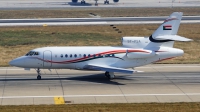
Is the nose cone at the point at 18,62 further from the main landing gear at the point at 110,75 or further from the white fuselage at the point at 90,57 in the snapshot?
the main landing gear at the point at 110,75

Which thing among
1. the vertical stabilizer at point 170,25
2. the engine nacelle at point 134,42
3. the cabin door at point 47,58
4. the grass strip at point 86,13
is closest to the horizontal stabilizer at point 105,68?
the engine nacelle at point 134,42

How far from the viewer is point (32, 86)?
44.2 metres

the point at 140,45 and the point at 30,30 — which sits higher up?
the point at 140,45

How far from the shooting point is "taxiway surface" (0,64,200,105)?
3955 centimetres

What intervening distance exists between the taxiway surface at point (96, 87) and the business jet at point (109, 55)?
1.46 metres

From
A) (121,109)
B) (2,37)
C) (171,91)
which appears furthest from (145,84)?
(2,37)

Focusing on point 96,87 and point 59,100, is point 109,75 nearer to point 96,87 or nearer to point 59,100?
point 96,87

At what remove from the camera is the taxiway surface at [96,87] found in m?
39.6

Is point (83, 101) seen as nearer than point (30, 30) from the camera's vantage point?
Yes

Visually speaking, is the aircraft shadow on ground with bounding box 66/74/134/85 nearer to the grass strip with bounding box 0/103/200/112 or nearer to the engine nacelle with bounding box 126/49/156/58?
the engine nacelle with bounding box 126/49/156/58

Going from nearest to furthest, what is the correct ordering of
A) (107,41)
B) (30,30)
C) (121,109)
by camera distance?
(121,109) < (107,41) < (30,30)

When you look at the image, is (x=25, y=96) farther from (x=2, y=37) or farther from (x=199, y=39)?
(x=199, y=39)

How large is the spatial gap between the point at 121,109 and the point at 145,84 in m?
10.3

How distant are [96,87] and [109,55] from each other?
4.77m
